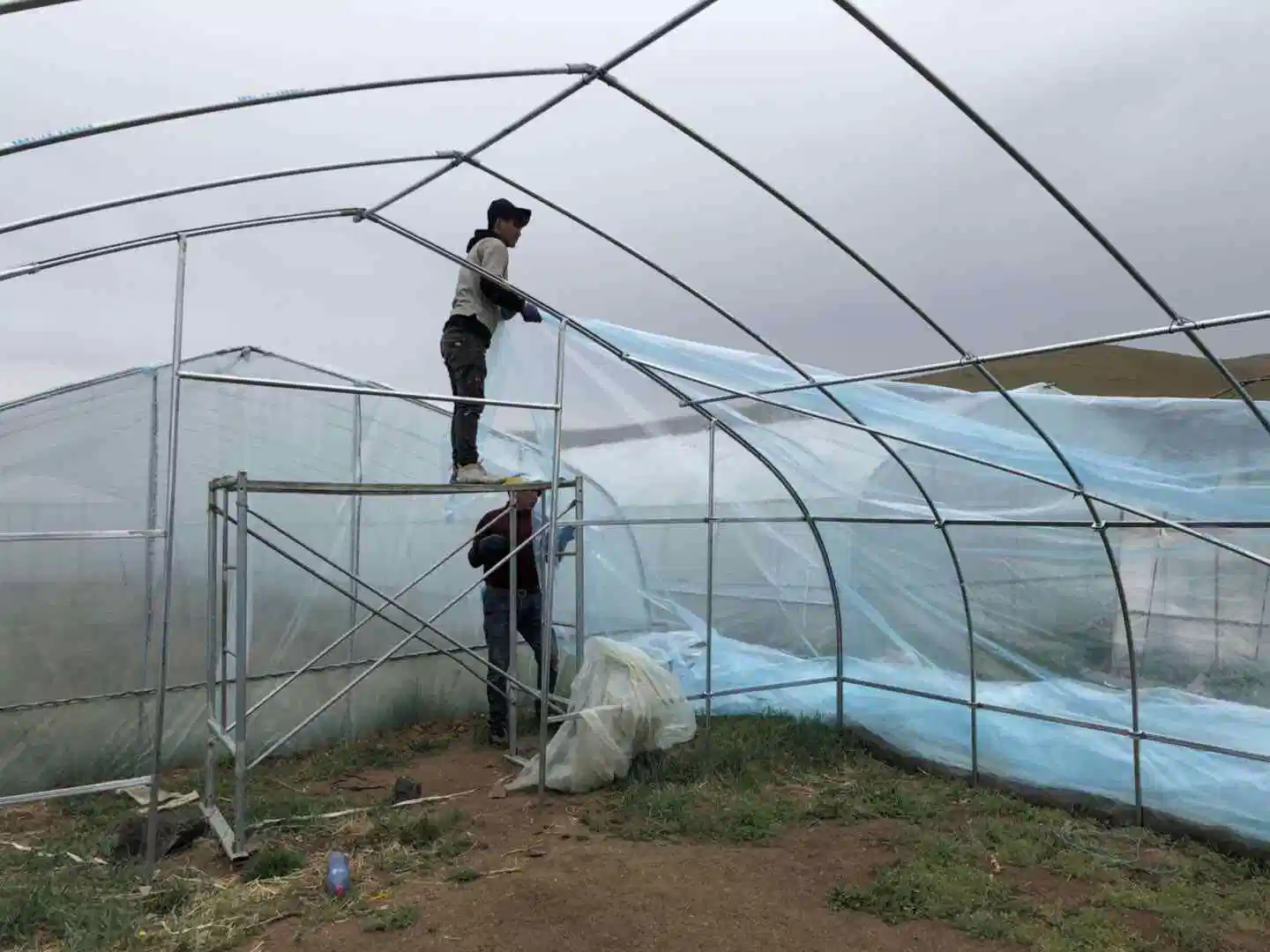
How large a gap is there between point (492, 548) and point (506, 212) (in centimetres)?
253

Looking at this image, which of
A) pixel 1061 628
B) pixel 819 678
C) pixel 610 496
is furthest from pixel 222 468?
pixel 1061 628

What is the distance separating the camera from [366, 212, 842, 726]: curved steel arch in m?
5.54

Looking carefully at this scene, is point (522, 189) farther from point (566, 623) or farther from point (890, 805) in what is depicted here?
point (890, 805)

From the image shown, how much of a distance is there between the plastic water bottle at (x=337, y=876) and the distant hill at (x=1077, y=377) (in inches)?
132

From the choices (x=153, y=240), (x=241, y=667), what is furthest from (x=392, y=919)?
Result: (x=153, y=240)

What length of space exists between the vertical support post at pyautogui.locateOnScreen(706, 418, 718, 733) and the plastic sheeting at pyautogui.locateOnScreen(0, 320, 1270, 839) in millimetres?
63

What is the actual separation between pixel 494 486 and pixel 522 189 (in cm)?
172

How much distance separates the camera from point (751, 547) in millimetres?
7527

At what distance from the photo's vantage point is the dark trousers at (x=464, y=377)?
5910 millimetres

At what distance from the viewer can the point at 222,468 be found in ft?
22.5

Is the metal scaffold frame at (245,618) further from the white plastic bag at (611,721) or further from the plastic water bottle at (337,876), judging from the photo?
the plastic water bottle at (337,876)

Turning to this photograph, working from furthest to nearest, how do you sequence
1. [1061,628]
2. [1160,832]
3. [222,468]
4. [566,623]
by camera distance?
1. [566,623]
2. [222,468]
3. [1061,628]
4. [1160,832]

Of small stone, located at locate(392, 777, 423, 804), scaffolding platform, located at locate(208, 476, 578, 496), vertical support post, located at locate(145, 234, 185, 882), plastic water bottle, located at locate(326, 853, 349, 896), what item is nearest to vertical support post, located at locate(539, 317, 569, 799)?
scaffolding platform, located at locate(208, 476, 578, 496)

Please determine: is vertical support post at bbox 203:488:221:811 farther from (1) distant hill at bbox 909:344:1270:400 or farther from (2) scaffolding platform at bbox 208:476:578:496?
(1) distant hill at bbox 909:344:1270:400
